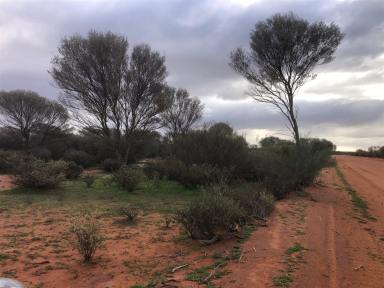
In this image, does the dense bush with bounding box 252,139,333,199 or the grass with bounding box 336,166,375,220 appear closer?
the grass with bounding box 336,166,375,220

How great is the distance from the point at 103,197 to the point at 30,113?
1267 inches

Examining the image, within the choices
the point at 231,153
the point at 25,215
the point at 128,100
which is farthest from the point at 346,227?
the point at 128,100

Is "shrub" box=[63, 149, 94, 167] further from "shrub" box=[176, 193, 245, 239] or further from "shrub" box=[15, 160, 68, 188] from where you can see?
"shrub" box=[176, 193, 245, 239]

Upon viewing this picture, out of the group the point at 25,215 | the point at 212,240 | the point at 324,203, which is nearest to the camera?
the point at 212,240

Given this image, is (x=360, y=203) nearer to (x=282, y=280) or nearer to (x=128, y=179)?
(x=128, y=179)

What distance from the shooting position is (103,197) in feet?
49.8

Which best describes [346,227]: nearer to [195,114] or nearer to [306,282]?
[306,282]

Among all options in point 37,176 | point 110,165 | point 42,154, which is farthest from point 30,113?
point 37,176

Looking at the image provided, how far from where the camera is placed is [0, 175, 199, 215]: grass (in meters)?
12.8

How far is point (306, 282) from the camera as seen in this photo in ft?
17.9

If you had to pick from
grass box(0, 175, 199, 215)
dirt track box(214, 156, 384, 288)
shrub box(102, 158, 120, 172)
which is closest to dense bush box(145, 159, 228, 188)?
grass box(0, 175, 199, 215)

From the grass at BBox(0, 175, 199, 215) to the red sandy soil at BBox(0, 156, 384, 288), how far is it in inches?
67.7

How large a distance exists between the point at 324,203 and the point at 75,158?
87.1 feet

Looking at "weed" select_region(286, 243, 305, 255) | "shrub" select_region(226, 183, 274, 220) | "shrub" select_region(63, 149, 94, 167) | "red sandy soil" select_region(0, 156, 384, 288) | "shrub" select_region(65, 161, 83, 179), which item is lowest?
"red sandy soil" select_region(0, 156, 384, 288)
